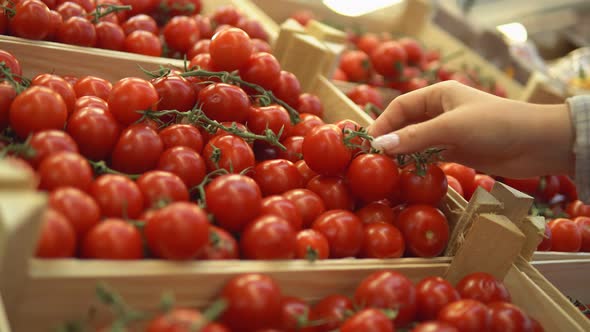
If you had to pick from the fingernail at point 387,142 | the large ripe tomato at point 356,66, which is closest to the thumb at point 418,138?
the fingernail at point 387,142

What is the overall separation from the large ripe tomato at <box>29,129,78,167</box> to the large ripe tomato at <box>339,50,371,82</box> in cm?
204

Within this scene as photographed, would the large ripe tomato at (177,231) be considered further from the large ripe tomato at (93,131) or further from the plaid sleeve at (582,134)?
the plaid sleeve at (582,134)

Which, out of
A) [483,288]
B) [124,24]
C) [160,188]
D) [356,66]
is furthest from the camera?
[356,66]

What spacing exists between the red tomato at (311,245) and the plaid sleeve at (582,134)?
0.72 m

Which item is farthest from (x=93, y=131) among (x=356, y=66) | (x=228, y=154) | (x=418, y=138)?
(x=356, y=66)

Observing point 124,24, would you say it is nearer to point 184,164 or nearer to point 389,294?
point 184,164

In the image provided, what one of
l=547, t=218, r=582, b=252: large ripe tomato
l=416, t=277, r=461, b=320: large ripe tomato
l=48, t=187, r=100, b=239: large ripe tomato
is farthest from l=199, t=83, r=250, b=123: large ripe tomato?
l=547, t=218, r=582, b=252: large ripe tomato

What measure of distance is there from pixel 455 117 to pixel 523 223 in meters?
0.36

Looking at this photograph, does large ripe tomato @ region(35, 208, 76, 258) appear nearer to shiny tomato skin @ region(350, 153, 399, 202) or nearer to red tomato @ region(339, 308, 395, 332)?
red tomato @ region(339, 308, 395, 332)

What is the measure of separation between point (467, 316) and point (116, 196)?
78 centimetres

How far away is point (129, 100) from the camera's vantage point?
4.76 ft

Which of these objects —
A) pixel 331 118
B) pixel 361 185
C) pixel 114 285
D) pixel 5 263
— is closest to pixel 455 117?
pixel 361 185

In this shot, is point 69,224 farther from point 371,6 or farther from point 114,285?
point 371,6

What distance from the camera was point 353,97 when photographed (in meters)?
2.56
